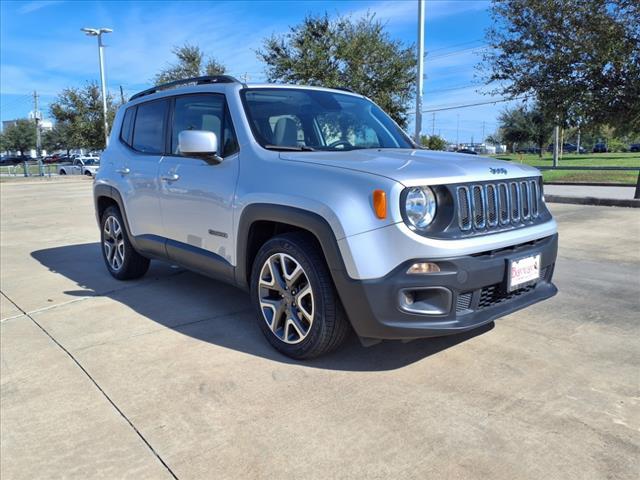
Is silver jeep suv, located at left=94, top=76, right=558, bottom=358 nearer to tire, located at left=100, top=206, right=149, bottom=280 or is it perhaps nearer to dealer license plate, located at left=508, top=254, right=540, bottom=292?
dealer license plate, located at left=508, top=254, right=540, bottom=292

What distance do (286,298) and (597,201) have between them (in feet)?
35.6

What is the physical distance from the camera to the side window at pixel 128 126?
5.46 m

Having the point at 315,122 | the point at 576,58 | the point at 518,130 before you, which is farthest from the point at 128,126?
the point at 518,130

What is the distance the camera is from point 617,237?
7750 millimetres

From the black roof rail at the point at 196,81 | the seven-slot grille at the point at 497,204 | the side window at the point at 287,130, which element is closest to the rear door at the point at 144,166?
the black roof rail at the point at 196,81

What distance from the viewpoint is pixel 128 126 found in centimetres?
552

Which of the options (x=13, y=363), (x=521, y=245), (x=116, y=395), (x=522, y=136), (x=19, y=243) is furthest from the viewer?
(x=522, y=136)

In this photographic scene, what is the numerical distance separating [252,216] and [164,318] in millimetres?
1473

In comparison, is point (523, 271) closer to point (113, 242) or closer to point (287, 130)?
point (287, 130)

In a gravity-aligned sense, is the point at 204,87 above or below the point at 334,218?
above

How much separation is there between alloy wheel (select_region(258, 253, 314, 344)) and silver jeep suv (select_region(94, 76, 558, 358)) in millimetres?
10

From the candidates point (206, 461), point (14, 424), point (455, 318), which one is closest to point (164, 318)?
point (14, 424)

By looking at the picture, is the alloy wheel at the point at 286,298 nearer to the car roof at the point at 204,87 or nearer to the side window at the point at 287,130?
the side window at the point at 287,130

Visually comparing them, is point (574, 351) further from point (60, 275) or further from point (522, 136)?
point (522, 136)
